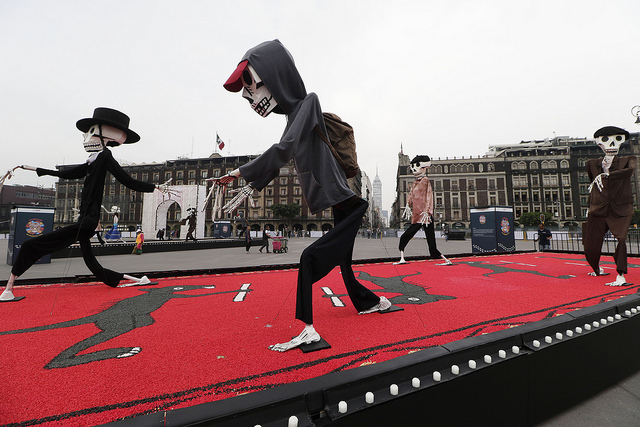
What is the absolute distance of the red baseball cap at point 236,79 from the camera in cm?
189

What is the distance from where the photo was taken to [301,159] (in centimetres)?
189

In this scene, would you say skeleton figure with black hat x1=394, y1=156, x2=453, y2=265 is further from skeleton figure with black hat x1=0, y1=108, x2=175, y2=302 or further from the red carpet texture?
skeleton figure with black hat x1=0, y1=108, x2=175, y2=302

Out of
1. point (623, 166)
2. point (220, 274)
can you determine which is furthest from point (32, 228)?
point (623, 166)

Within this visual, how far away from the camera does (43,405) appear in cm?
105

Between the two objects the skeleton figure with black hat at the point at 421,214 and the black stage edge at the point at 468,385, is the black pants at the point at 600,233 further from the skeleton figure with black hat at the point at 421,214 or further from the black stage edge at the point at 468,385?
the black stage edge at the point at 468,385

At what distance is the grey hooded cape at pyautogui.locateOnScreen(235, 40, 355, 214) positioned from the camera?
186cm

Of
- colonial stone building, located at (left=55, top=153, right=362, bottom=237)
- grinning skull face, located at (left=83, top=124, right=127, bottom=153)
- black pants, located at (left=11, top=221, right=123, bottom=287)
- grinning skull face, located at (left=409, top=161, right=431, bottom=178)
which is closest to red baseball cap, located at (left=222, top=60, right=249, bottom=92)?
grinning skull face, located at (left=83, top=124, right=127, bottom=153)

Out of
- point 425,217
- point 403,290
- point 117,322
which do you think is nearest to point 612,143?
point 425,217

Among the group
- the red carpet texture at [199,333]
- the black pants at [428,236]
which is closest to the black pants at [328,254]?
the red carpet texture at [199,333]

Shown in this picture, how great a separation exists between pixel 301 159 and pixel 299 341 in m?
1.12

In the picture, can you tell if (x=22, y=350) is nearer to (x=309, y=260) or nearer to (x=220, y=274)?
(x=309, y=260)

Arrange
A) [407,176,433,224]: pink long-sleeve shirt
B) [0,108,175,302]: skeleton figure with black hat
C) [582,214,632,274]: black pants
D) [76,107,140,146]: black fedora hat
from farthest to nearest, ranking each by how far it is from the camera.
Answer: [407,176,433,224]: pink long-sleeve shirt → [582,214,632,274]: black pants → [76,107,140,146]: black fedora hat → [0,108,175,302]: skeleton figure with black hat

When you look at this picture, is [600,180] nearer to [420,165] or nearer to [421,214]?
[421,214]

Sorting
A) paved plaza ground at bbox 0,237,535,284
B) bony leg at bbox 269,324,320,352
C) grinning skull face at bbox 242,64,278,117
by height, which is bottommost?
paved plaza ground at bbox 0,237,535,284
